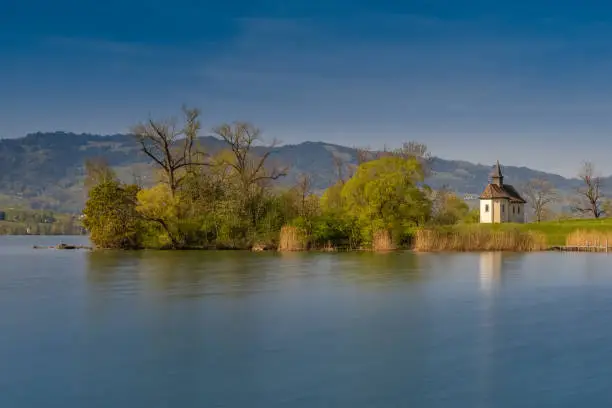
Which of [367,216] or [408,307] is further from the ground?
[367,216]

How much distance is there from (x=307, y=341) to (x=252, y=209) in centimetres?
3771

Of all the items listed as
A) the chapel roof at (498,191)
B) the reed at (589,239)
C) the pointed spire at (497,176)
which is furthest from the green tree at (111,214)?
the pointed spire at (497,176)

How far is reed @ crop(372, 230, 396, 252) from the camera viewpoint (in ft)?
156

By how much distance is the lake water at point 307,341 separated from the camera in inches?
420

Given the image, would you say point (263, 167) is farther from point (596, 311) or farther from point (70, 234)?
point (70, 234)

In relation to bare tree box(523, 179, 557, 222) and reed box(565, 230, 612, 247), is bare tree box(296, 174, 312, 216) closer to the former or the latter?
reed box(565, 230, 612, 247)

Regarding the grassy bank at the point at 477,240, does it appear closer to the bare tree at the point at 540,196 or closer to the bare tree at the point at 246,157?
the bare tree at the point at 246,157

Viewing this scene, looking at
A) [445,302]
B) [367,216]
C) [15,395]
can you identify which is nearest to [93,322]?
[15,395]

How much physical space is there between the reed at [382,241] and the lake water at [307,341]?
18738 millimetres

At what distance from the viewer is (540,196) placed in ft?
316

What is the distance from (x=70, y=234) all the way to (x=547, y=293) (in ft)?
461

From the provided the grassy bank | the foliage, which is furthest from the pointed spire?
the foliage

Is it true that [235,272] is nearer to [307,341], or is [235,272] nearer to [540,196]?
[307,341]

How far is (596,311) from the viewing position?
1900cm
